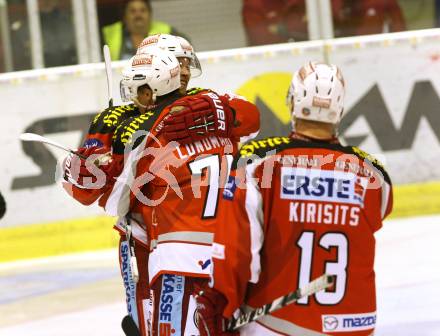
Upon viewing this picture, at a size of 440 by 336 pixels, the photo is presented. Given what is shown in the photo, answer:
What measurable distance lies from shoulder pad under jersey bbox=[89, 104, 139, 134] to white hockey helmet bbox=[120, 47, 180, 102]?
0.27 ft

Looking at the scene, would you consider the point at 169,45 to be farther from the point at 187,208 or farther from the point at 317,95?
the point at 317,95

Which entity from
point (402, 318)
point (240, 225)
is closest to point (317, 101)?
point (240, 225)

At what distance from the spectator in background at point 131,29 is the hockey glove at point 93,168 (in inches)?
155

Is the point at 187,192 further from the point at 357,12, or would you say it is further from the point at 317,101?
the point at 357,12

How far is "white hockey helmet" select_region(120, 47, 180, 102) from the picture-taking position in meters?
3.48

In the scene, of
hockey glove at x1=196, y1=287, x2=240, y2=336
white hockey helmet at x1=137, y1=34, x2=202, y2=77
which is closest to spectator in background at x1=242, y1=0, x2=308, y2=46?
white hockey helmet at x1=137, y1=34, x2=202, y2=77

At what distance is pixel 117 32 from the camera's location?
7.43 meters

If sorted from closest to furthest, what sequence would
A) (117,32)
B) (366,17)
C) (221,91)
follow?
1. (221,91)
2. (117,32)
3. (366,17)

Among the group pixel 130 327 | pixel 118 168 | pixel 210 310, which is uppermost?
pixel 118 168

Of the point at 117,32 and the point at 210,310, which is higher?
the point at 117,32

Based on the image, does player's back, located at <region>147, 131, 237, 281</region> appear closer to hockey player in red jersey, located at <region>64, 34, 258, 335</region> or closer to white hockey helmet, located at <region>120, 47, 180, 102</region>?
hockey player in red jersey, located at <region>64, 34, 258, 335</region>

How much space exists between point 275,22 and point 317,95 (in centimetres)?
505

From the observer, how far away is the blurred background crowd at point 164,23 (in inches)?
290

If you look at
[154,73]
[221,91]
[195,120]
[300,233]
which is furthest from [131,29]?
[300,233]
